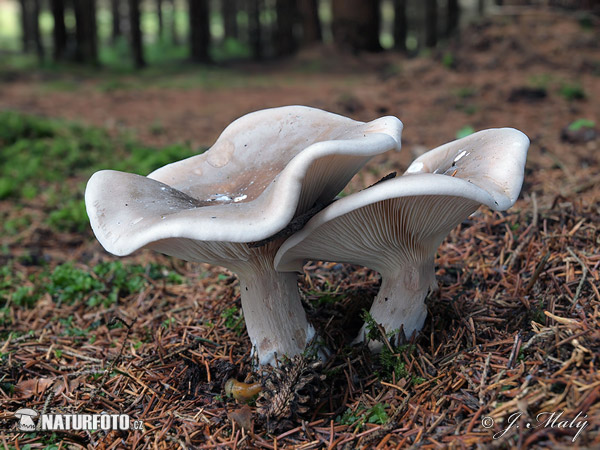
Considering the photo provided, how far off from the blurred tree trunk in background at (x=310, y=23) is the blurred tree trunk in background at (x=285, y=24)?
2.91ft

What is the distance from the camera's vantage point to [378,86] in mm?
9500

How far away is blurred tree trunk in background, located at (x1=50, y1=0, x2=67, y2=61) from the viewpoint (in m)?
17.8

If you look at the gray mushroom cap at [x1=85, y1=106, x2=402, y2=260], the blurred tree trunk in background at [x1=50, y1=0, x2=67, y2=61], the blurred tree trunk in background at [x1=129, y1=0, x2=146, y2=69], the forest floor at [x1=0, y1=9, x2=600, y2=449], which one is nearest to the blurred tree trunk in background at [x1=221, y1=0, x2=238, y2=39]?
the blurred tree trunk in background at [x1=50, y1=0, x2=67, y2=61]

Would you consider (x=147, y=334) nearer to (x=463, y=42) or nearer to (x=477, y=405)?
(x=477, y=405)

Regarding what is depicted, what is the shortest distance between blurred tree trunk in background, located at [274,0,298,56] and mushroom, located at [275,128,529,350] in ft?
62.4

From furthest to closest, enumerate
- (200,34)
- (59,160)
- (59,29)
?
(200,34), (59,29), (59,160)

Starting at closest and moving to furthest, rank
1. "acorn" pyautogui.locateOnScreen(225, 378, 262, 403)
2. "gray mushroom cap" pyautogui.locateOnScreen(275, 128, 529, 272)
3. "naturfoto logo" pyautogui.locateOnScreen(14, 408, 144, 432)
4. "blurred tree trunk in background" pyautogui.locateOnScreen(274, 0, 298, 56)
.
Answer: "gray mushroom cap" pyautogui.locateOnScreen(275, 128, 529, 272) → "naturfoto logo" pyautogui.locateOnScreen(14, 408, 144, 432) → "acorn" pyautogui.locateOnScreen(225, 378, 262, 403) → "blurred tree trunk in background" pyautogui.locateOnScreen(274, 0, 298, 56)

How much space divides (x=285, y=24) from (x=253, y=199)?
19.7 metres

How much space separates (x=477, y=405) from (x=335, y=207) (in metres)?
1.00

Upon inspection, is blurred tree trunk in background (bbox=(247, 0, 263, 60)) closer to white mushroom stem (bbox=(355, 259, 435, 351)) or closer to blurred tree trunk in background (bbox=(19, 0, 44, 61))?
blurred tree trunk in background (bbox=(19, 0, 44, 61))

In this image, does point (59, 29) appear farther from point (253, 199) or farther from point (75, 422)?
point (75, 422)

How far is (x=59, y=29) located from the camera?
18.1 meters

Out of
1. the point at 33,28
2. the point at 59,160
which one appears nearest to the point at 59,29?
the point at 59,160

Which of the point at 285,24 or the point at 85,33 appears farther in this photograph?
the point at 285,24
